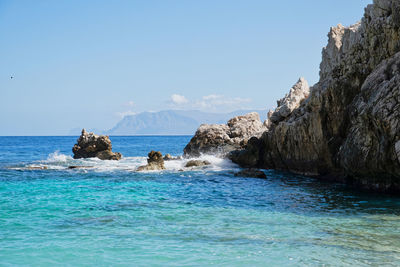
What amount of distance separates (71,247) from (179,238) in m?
3.55

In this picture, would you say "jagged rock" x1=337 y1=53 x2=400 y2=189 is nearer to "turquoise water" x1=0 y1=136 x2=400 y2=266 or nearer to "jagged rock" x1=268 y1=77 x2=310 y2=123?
→ "turquoise water" x1=0 y1=136 x2=400 y2=266

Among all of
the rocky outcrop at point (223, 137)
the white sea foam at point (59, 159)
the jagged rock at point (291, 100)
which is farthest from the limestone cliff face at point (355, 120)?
the white sea foam at point (59, 159)

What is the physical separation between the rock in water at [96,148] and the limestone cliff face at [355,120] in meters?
23.6

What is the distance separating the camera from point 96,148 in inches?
2304

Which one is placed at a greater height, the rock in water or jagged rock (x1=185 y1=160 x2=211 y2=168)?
the rock in water

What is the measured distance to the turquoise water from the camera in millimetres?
12805

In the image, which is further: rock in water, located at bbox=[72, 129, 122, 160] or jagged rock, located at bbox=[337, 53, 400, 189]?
rock in water, located at bbox=[72, 129, 122, 160]

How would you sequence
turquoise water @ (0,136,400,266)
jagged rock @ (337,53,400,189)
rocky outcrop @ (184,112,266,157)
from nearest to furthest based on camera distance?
turquoise water @ (0,136,400,266) → jagged rock @ (337,53,400,189) → rocky outcrop @ (184,112,266,157)

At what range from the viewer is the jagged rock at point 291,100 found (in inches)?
1559

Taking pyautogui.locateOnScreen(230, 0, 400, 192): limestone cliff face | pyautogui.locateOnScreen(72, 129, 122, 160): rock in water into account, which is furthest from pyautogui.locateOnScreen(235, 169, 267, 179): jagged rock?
pyautogui.locateOnScreen(72, 129, 122, 160): rock in water

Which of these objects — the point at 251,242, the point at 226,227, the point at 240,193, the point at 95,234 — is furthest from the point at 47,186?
the point at 251,242

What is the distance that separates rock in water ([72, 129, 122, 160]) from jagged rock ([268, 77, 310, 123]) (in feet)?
81.9

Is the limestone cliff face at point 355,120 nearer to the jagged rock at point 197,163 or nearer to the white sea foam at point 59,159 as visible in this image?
the jagged rock at point 197,163

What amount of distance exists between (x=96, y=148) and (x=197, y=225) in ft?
Answer: 144
